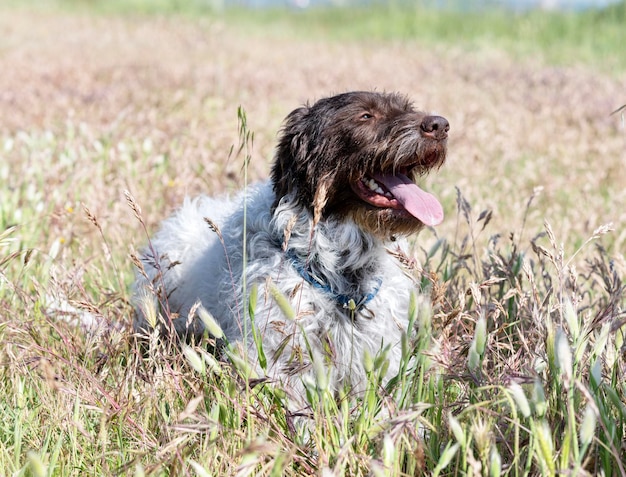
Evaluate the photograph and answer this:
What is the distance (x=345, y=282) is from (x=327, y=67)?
10720mm

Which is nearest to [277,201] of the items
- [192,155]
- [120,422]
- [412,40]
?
[120,422]

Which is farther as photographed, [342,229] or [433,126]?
[342,229]

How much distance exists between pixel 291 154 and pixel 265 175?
2989mm

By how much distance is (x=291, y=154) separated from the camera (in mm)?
3994

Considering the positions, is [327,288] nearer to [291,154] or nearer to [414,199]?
[414,199]

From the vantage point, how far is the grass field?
257 cm

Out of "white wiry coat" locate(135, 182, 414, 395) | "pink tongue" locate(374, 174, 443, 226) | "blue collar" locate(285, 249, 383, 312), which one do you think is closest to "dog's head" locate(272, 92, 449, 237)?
"pink tongue" locate(374, 174, 443, 226)

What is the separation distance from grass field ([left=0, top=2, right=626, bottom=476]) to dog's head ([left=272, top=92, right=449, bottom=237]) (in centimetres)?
40

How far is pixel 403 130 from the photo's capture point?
377 centimetres

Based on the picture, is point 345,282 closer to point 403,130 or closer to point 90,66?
point 403,130

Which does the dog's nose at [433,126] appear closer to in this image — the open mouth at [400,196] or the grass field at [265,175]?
the open mouth at [400,196]

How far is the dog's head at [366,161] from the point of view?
147 inches

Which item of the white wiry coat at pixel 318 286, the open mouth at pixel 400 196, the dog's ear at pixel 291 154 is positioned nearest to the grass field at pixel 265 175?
the white wiry coat at pixel 318 286

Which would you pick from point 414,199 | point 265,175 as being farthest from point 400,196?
point 265,175
